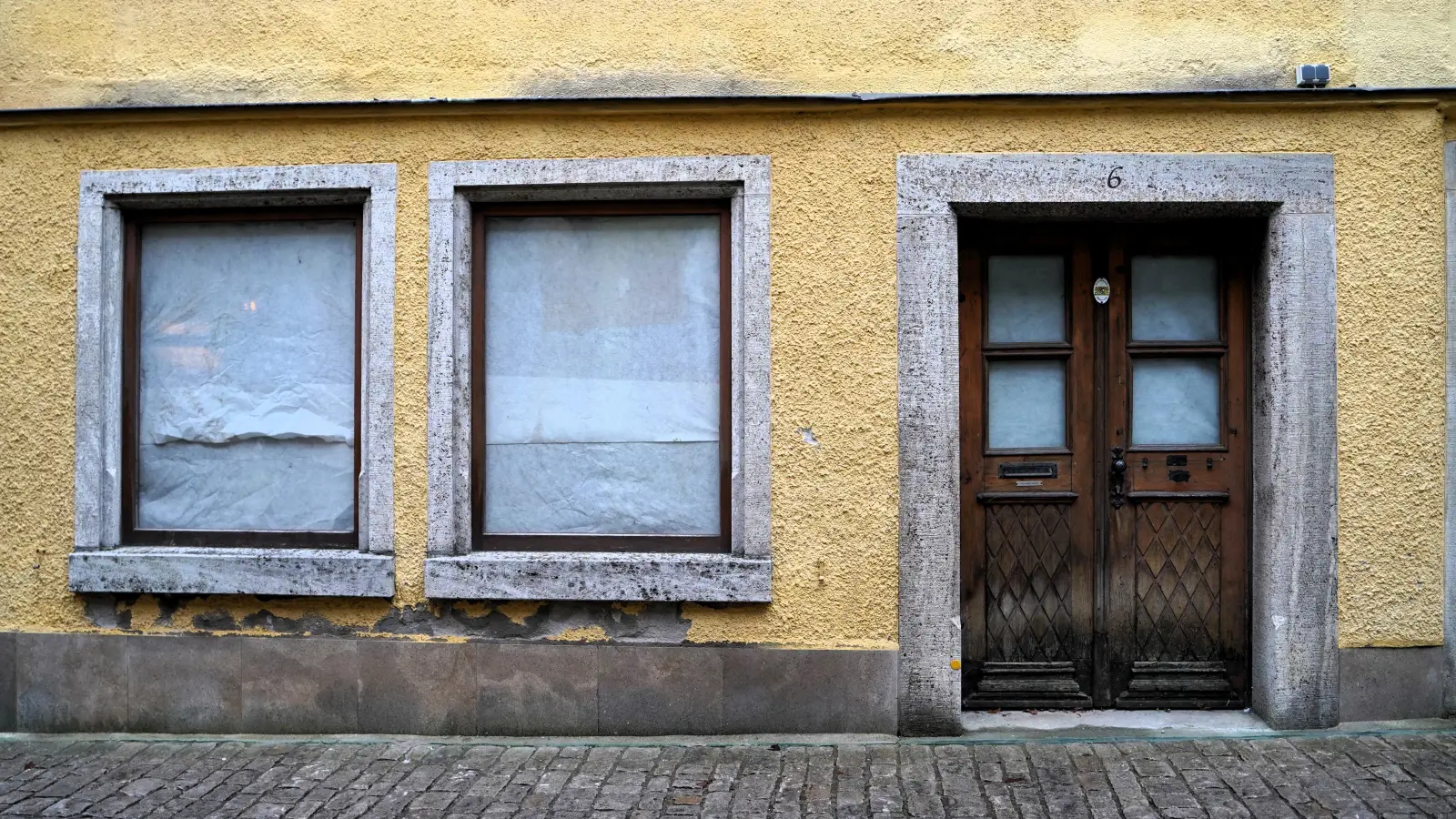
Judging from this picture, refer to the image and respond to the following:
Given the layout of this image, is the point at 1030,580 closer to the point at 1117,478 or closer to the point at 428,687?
the point at 1117,478

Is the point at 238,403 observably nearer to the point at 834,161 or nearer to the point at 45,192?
the point at 45,192

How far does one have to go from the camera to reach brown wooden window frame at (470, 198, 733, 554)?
17.5 ft

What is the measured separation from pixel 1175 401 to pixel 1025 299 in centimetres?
91

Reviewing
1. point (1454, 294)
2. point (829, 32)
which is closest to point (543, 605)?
point (829, 32)

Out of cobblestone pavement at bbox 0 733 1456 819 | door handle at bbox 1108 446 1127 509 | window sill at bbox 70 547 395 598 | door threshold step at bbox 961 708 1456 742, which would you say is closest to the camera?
cobblestone pavement at bbox 0 733 1456 819

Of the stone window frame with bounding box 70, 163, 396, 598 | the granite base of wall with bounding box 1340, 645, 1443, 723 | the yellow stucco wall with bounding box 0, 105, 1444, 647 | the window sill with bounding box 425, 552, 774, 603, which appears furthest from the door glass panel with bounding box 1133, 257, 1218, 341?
the stone window frame with bounding box 70, 163, 396, 598

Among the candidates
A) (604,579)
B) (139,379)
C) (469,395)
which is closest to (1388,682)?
(604,579)

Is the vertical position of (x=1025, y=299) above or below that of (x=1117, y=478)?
above

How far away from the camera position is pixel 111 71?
5.38 m

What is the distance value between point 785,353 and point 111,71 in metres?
3.65

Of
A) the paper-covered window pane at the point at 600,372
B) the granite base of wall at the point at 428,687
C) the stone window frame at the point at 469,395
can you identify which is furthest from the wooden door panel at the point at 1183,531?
the paper-covered window pane at the point at 600,372

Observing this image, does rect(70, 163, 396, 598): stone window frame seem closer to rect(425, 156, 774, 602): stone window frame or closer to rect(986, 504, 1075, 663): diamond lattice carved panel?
rect(425, 156, 774, 602): stone window frame

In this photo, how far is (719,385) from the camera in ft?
17.6

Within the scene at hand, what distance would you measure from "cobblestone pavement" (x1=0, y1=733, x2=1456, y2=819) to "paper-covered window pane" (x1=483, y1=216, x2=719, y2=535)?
1187mm
